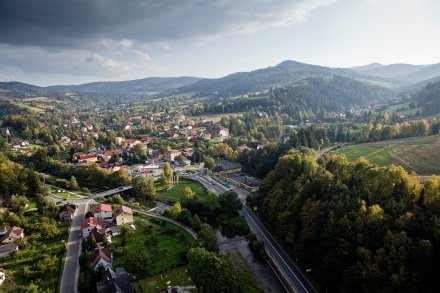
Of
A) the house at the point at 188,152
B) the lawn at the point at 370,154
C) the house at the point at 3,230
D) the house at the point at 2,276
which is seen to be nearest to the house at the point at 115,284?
the house at the point at 2,276

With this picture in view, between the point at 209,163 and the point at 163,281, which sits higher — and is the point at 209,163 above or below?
below

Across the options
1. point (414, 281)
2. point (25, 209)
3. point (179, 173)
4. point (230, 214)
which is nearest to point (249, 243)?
point (230, 214)

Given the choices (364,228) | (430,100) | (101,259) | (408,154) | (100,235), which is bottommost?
(100,235)

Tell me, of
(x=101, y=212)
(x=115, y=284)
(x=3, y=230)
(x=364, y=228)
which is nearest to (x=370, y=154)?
(x=364, y=228)

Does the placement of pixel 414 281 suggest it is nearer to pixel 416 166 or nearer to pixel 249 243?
pixel 249 243

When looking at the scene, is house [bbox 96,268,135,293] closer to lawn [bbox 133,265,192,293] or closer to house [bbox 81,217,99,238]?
lawn [bbox 133,265,192,293]

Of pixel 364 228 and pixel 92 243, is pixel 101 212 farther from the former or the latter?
pixel 364 228

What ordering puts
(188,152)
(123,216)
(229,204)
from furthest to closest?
(188,152)
(229,204)
(123,216)
